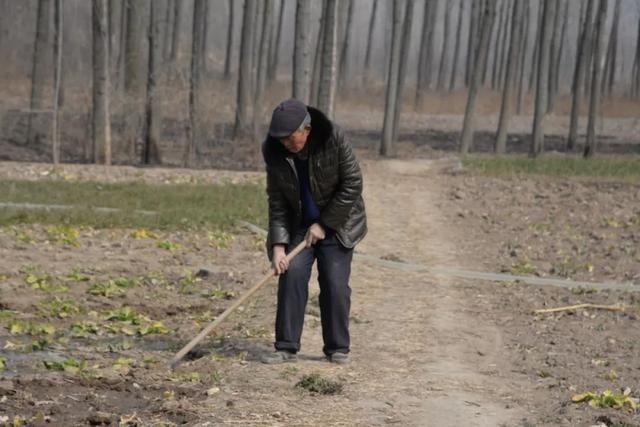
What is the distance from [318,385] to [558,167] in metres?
18.7

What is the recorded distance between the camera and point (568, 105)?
225 feet

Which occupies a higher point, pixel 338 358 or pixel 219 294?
pixel 338 358

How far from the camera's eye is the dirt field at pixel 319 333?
6879 millimetres

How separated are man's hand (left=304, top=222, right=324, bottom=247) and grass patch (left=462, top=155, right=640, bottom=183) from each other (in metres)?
15.7

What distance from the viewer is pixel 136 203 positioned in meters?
16.5

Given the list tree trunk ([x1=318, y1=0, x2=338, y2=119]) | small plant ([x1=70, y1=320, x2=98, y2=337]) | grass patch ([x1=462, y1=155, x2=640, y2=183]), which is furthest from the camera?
grass patch ([x1=462, y1=155, x2=640, y2=183])

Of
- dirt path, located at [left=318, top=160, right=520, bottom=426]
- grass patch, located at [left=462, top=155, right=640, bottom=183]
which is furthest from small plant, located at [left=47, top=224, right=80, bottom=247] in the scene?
grass patch, located at [left=462, top=155, right=640, bottom=183]

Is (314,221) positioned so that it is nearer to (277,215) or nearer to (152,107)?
(277,215)

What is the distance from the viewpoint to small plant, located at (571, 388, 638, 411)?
7.01m

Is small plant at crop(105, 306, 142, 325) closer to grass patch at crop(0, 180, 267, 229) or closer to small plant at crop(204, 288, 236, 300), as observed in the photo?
small plant at crop(204, 288, 236, 300)

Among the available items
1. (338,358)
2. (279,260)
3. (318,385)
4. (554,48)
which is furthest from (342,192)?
(554,48)

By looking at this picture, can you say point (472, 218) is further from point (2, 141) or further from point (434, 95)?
point (434, 95)

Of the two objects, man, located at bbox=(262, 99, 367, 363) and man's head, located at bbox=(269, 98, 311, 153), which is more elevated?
man's head, located at bbox=(269, 98, 311, 153)

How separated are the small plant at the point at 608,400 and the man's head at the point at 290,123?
244 cm
